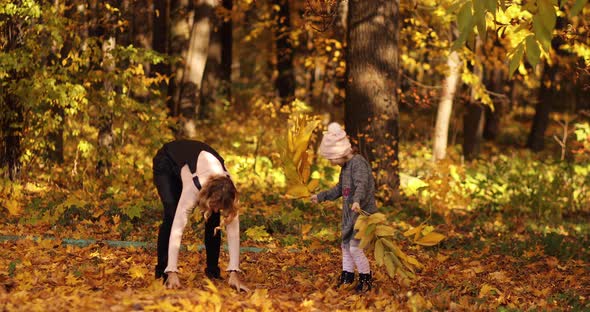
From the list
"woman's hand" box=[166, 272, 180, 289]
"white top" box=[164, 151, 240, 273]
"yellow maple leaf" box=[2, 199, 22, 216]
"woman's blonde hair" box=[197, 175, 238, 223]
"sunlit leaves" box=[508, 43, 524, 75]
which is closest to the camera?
"sunlit leaves" box=[508, 43, 524, 75]

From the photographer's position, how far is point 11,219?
10469mm

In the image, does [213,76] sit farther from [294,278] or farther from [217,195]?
[217,195]

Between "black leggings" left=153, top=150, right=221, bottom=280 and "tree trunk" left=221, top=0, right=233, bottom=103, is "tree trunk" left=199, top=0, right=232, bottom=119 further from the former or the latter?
"black leggings" left=153, top=150, right=221, bottom=280

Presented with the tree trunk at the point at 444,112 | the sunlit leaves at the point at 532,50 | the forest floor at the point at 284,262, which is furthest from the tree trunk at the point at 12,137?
the tree trunk at the point at 444,112

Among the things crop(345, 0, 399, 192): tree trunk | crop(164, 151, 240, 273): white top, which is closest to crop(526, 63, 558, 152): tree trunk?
crop(345, 0, 399, 192): tree trunk

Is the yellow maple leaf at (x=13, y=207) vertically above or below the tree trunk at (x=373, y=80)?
below

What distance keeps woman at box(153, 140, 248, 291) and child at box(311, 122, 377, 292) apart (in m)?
0.98

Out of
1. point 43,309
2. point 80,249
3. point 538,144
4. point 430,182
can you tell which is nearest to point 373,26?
point 430,182

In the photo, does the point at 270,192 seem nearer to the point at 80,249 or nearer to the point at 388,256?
the point at 80,249

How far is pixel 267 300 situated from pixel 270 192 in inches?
280

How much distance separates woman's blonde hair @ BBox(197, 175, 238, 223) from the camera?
626cm

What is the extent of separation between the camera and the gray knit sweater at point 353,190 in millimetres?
7168

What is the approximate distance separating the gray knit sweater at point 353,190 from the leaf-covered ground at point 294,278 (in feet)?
2.00

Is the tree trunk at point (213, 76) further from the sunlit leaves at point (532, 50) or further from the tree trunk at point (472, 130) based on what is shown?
the sunlit leaves at point (532, 50)
